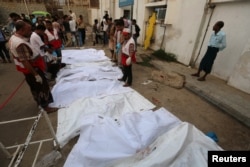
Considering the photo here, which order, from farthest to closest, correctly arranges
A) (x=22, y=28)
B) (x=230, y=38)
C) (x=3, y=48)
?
(x=3, y=48)
(x=230, y=38)
(x=22, y=28)

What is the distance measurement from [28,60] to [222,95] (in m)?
4.36

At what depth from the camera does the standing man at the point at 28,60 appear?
7.97 ft

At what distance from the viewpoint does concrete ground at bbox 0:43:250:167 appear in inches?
94.0

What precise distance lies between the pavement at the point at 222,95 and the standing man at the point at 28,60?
367cm

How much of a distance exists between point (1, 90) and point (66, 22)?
6.58m

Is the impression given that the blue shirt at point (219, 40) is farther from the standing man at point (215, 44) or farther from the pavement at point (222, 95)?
the pavement at point (222, 95)

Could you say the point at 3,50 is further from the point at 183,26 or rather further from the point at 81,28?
the point at 183,26

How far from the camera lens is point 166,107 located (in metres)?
3.43

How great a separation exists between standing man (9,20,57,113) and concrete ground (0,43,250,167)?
359 mm

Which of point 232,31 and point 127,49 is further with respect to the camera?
point 232,31

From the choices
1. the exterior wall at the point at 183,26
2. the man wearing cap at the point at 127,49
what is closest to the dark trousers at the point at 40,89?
the man wearing cap at the point at 127,49

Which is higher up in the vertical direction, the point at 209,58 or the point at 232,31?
the point at 232,31

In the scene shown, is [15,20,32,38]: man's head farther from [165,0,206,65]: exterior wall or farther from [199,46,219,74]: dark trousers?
[165,0,206,65]: exterior wall

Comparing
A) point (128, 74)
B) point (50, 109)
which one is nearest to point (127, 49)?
point (128, 74)
